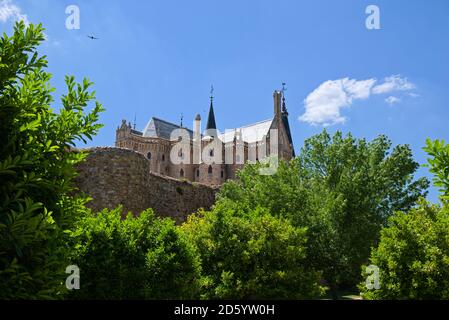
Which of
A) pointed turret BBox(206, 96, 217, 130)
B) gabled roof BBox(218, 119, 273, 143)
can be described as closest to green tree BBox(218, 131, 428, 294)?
gabled roof BBox(218, 119, 273, 143)

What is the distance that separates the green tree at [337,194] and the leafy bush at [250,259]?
3.78 m

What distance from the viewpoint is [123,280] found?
12.0 metres

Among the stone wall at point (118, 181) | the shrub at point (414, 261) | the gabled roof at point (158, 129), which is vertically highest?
the gabled roof at point (158, 129)

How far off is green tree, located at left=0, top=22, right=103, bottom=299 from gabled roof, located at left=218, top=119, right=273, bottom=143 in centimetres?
7149

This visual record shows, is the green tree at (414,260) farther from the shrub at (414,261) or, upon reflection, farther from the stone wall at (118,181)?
the stone wall at (118,181)

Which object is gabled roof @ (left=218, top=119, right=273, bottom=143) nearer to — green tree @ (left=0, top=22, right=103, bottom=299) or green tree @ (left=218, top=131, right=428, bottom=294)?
green tree @ (left=218, top=131, right=428, bottom=294)

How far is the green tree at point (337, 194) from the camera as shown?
23250 mm

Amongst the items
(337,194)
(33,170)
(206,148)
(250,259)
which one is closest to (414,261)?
(250,259)

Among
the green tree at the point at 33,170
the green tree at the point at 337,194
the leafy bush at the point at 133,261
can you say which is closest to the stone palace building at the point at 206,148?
the green tree at the point at 337,194

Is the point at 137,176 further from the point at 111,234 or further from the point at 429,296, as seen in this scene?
the point at 429,296

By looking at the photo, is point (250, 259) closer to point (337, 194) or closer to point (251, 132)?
point (337, 194)

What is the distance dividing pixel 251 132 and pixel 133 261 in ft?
229

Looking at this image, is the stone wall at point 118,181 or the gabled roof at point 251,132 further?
the gabled roof at point 251,132

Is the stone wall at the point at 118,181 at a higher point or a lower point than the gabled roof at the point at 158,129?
lower
